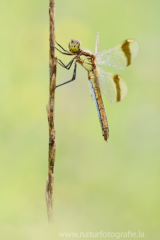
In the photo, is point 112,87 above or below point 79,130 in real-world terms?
above

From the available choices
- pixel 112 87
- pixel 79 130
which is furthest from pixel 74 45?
pixel 79 130

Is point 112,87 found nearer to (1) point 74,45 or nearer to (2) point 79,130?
(1) point 74,45

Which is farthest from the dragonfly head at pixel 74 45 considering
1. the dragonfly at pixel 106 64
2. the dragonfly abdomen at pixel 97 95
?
the dragonfly abdomen at pixel 97 95

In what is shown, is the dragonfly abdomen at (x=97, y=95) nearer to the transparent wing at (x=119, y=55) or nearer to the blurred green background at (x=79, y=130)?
the transparent wing at (x=119, y=55)

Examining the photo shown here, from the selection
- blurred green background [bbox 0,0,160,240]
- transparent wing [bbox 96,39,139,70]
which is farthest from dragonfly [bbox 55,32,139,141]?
blurred green background [bbox 0,0,160,240]

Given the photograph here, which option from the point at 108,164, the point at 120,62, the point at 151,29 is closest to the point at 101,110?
the point at 120,62

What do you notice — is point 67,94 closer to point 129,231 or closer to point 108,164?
point 108,164

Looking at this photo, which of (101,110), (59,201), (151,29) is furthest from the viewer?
(151,29)
